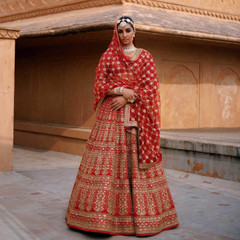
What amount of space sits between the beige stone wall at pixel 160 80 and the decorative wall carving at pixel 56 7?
2.02 feet

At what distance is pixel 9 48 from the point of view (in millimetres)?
6875

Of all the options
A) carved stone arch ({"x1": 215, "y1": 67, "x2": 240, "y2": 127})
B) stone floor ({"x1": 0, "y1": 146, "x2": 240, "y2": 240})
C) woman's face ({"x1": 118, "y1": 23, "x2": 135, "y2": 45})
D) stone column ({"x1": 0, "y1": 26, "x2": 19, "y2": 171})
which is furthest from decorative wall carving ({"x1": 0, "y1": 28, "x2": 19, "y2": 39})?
carved stone arch ({"x1": 215, "y1": 67, "x2": 240, "y2": 127})

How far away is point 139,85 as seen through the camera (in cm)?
422

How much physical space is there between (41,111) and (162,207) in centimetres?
688

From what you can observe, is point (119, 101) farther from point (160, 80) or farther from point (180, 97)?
point (180, 97)

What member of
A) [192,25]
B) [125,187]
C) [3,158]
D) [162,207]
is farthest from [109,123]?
[192,25]

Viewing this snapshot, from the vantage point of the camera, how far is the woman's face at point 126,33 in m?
4.14

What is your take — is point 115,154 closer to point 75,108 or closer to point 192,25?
point 192,25

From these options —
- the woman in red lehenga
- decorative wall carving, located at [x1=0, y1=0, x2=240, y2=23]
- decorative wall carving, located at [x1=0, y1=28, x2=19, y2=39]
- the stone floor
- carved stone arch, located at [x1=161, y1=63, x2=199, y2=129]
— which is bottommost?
the stone floor

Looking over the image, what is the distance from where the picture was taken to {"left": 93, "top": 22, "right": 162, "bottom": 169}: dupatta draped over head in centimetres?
413

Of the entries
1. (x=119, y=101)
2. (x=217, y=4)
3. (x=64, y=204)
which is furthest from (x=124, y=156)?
(x=217, y=4)

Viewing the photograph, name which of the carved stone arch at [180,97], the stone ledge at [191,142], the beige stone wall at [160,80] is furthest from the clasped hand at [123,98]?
the carved stone arch at [180,97]

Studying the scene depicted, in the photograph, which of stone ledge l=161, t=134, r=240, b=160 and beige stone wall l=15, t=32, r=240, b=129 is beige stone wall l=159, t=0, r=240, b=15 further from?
stone ledge l=161, t=134, r=240, b=160

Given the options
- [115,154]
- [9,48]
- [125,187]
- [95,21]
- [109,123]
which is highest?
[95,21]
